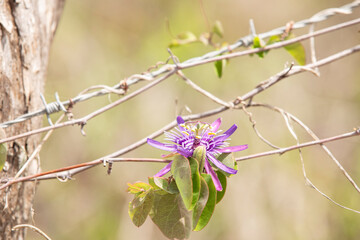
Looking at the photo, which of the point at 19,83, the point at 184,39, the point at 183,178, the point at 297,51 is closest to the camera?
the point at 183,178

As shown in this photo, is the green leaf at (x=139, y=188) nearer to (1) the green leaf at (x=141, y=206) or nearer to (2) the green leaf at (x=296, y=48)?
(1) the green leaf at (x=141, y=206)

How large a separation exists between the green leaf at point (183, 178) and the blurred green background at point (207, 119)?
178 cm

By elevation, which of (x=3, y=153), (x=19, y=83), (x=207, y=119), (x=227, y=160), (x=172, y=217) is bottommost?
(x=172, y=217)

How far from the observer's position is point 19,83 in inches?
56.8

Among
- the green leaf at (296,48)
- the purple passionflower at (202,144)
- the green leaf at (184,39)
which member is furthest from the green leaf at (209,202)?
the green leaf at (184,39)

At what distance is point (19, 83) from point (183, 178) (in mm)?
672

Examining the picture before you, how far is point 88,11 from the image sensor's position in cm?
355

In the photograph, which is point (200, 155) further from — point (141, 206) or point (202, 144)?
point (141, 206)

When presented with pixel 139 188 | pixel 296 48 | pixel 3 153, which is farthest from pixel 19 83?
pixel 296 48

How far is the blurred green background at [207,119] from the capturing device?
9.57ft

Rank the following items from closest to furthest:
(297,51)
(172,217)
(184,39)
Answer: (172,217), (297,51), (184,39)

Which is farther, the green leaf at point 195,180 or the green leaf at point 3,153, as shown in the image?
the green leaf at point 3,153

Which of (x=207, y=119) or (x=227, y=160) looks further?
(x=207, y=119)

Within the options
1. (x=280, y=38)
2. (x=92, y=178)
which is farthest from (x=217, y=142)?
(x=92, y=178)
